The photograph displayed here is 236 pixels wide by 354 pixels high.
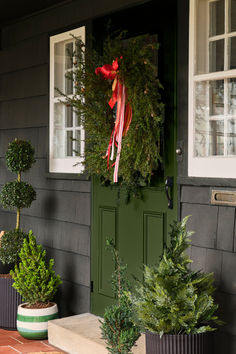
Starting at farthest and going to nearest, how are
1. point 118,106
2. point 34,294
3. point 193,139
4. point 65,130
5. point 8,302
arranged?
point 65,130 < point 8,302 < point 34,294 < point 118,106 < point 193,139

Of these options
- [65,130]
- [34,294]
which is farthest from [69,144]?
[34,294]

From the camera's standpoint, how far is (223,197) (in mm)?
3516

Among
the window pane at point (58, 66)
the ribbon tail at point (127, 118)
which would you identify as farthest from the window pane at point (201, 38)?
the window pane at point (58, 66)

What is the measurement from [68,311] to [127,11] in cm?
253

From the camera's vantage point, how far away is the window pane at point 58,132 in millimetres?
5141

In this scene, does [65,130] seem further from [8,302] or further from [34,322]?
[34,322]

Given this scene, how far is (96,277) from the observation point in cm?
472

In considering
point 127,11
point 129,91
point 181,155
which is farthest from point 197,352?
point 127,11

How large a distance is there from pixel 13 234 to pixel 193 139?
6.70ft

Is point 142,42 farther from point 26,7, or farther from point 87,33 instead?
point 26,7

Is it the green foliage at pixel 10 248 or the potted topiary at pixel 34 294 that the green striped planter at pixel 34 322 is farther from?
the green foliage at pixel 10 248

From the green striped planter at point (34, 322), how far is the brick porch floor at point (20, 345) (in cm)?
6

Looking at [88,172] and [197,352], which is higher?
[88,172]

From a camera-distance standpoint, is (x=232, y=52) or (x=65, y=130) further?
(x=65, y=130)
